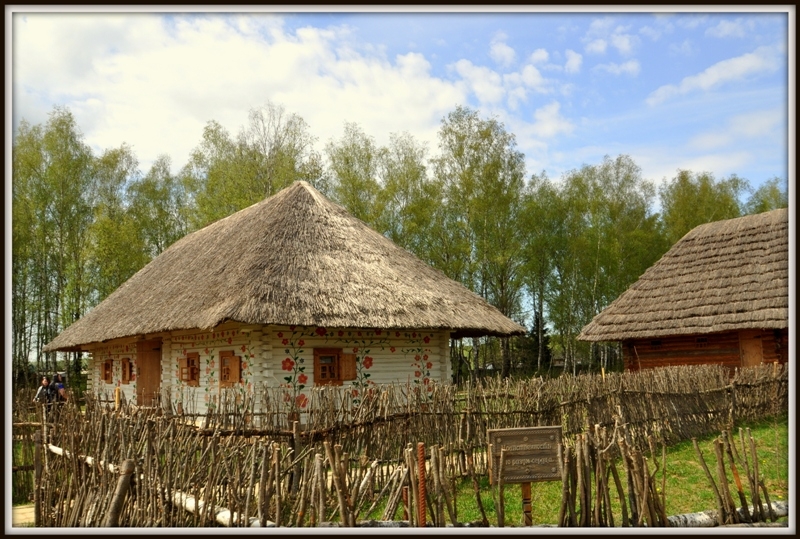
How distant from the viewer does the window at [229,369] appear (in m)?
11.9

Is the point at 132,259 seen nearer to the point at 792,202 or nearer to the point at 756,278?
the point at 756,278

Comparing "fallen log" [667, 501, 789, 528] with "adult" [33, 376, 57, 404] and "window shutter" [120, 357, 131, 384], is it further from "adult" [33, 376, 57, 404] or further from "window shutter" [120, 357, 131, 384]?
"window shutter" [120, 357, 131, 384]

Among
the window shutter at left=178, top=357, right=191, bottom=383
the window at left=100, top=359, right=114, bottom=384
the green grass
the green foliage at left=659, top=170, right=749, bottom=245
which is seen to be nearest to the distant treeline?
the green foliage at left=659, top=170, right=749, bottom=245

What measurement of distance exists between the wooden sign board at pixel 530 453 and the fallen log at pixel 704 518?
1.01 m

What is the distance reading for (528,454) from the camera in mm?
4883

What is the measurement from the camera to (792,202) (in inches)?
173

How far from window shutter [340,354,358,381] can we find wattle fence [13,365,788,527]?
5.68 feet

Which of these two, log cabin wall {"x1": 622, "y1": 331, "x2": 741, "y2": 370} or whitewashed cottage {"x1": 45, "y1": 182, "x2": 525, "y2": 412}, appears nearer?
whitewashed cottage {"x1": 45, "y1": 182, "x2": 525, "y2": 412}

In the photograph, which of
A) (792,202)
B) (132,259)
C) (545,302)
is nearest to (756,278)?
(792,202)

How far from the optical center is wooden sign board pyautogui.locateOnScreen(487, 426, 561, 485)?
484 cm

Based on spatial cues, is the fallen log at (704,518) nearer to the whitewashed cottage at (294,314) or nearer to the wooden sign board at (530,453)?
the wooden sign board at (530,453)

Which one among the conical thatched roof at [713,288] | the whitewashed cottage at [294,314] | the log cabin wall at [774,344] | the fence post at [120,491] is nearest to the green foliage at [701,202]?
the conical thatched roof at [713,288]

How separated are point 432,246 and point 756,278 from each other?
13499 millimetres

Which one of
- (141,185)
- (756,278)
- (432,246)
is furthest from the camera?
(141,185)
